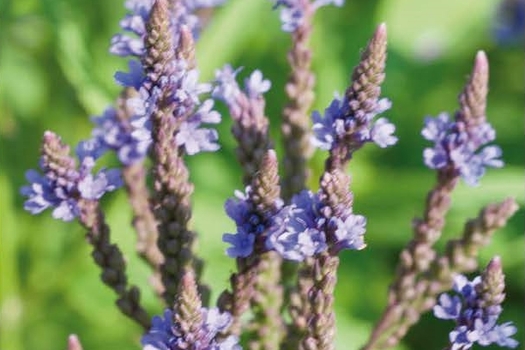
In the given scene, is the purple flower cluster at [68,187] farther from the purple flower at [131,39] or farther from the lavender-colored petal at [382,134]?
the lavender-colored petal at [382,134]

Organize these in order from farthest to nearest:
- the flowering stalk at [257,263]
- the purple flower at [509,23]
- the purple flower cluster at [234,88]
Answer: the purple flower at [509,23] → the purple flower cluster at [234,88] → the flowering stalk at [257,263]

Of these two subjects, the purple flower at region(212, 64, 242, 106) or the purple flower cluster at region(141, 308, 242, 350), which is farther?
the purple flower at region(212, 64, 242, 106)

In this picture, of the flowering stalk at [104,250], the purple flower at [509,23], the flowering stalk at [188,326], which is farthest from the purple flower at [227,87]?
the purple flower at [509,23]

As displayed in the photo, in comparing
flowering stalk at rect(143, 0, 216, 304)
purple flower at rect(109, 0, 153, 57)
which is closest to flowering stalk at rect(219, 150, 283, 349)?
flowering stalk at rect(143, 0, 216, 304)

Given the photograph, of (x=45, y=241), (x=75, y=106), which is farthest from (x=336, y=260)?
(x=75, y=106)

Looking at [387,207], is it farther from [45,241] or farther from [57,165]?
[57,165]

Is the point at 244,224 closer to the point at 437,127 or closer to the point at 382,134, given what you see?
the point at 382,134

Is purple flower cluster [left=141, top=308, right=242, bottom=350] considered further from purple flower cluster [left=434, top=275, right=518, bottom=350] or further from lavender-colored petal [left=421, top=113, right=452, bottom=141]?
lavender-colored petal [left=421, top=113, right=452, bottom=141]
